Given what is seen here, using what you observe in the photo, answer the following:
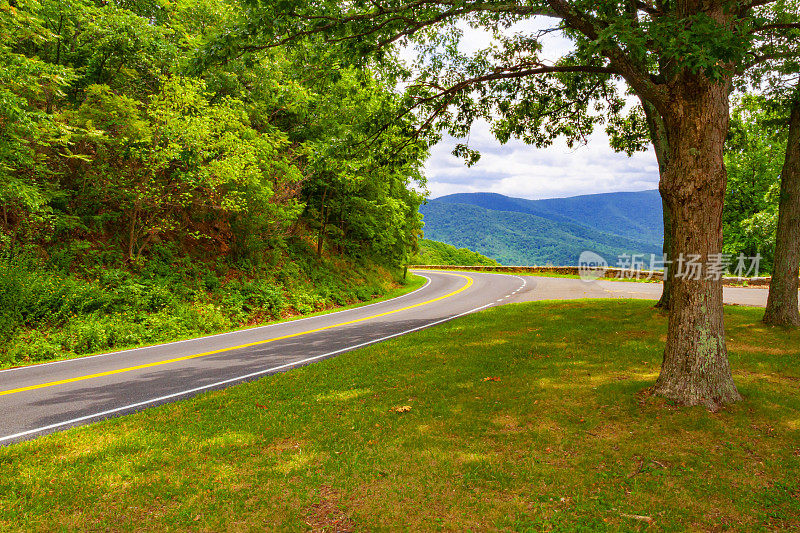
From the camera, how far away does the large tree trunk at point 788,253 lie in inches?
399

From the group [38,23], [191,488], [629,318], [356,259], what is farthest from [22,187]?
[356,259]

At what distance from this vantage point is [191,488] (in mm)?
3998

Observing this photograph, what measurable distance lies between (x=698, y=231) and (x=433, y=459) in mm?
4721

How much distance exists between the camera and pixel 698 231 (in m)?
5.57

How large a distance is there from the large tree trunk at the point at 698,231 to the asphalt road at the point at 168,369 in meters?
7.26

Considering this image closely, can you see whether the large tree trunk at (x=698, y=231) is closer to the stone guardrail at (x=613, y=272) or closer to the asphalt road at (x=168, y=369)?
the asphalt road at (x=168, y=369)

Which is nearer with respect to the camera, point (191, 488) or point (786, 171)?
point (191, 488)

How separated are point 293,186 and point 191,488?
1757cm

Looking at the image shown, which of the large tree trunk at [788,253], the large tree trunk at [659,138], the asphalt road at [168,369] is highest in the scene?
the large tree trunk at [659,138]

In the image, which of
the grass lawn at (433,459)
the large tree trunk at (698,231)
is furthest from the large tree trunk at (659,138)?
the grass lawn at (433,459)

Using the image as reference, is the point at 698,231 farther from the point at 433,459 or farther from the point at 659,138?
the point at 659,138

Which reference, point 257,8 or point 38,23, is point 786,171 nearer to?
point 257,8

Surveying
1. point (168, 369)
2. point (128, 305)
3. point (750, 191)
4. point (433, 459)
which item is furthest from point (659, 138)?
point (750, 191)

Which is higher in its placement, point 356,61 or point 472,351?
point 356,61
